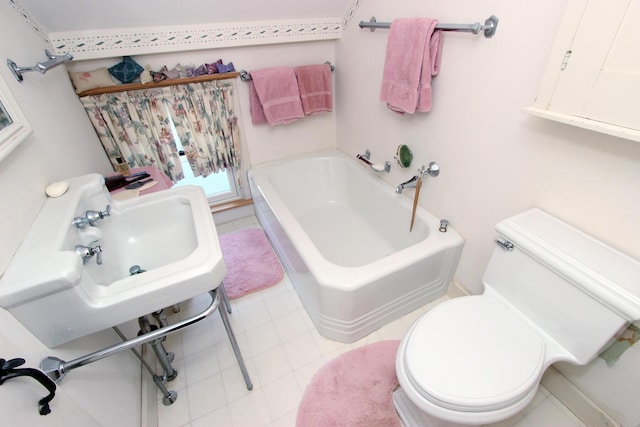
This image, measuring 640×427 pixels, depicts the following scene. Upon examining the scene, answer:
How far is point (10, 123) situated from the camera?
2.77ft

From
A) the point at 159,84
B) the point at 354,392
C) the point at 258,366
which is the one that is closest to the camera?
the point at 354,392

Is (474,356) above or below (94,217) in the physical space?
below

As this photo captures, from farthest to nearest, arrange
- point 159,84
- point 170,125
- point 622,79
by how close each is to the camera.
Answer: point 170,125 < point 159,84 < point 622,79

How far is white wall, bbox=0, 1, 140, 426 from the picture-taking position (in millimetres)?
661

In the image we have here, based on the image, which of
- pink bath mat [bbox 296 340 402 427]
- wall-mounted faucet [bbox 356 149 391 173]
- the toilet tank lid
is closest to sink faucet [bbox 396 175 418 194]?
wall-mounted faucet [bbox 356 149 391 173]

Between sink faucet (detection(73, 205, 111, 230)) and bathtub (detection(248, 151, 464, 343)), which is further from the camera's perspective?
bathtub (detection(248, 151, 464, 343))

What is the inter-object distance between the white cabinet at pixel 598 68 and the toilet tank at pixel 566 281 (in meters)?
0.38

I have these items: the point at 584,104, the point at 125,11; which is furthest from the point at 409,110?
the point at 125,11

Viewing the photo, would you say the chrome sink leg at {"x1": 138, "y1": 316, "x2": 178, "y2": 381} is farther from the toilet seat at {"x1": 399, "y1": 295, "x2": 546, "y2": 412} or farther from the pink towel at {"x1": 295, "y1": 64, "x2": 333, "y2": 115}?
the pink towel at {"x1": 295, "y1": 64, "x2": 333, "y2": 115}

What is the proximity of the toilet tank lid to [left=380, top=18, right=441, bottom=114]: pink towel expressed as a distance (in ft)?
2.33

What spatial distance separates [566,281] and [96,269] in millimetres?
1506

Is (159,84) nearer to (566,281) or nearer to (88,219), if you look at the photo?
(88,219)

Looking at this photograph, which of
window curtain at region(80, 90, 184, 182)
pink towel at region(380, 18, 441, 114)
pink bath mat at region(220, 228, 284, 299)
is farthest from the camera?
pink bath mat at region(220, 228, 284, 299)

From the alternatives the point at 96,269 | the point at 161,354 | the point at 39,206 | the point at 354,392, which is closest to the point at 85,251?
the point at 96,269
